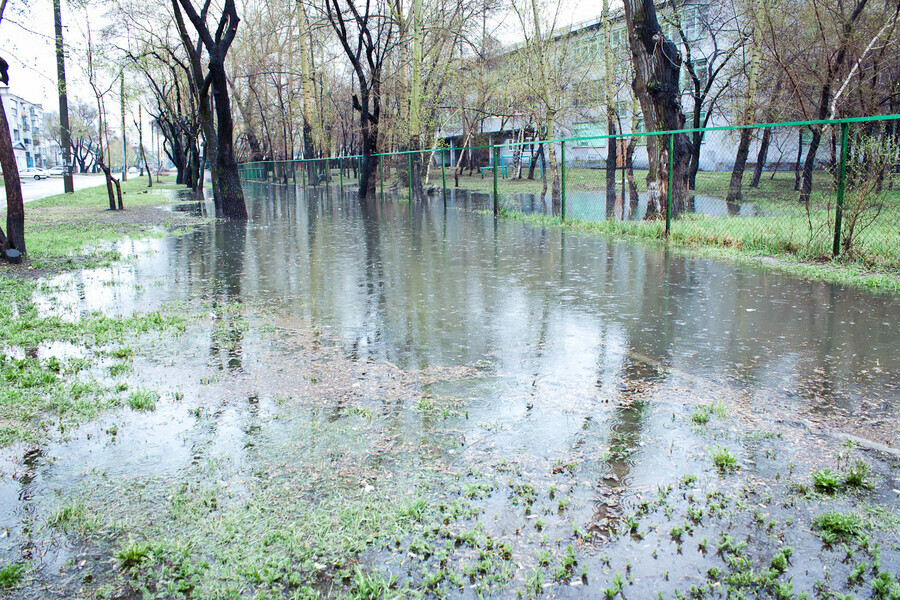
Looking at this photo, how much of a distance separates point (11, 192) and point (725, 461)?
10920 mm

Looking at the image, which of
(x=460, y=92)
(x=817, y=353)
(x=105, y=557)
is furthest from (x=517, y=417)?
(x=460, y=92)

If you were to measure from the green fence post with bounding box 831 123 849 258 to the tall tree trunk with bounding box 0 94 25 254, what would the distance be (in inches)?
459

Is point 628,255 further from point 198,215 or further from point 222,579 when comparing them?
point 198,215

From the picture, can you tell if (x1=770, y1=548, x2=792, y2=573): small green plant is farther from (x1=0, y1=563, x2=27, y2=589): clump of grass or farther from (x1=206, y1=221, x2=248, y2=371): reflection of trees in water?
(x1=206, y1=221, x2=248, y2=371): reflection of trees in water

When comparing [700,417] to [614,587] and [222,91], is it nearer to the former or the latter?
[614,587]

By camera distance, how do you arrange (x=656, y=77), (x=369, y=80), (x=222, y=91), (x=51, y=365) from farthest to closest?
(x=369, y=80)
(x=222, y=91)
(x=656, y=77)
(x=51, y=365)

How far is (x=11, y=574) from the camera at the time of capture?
276cm

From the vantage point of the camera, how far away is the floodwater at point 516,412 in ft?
9.85

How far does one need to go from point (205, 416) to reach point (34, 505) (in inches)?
47.6

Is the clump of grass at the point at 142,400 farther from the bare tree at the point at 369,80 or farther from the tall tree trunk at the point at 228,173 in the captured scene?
the bare tree at the point at 369,80

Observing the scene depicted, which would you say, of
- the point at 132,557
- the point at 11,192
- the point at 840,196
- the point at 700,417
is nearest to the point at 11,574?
the point at 132,557

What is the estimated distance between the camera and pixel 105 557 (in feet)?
9.53

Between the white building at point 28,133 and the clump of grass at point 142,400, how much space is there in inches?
4695

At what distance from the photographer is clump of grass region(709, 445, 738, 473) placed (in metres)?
3.60
